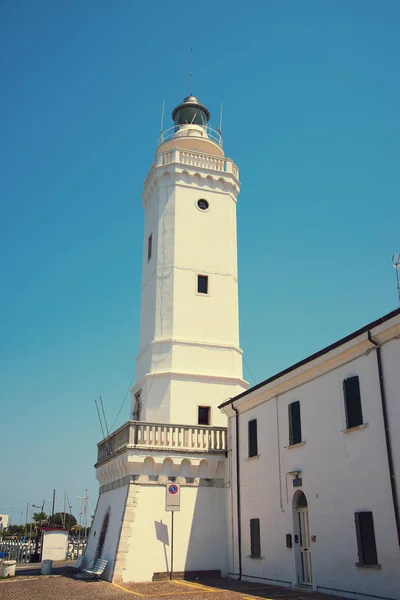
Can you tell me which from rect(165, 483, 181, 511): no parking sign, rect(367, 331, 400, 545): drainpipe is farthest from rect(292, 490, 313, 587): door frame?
rect(165, 483, 181, 511): no parking sign

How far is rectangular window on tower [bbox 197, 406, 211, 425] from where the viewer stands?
25.2 metres

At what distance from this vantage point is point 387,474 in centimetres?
1325

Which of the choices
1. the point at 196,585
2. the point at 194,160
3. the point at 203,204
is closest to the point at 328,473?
the point at 196,585

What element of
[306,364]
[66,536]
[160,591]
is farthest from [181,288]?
[66,536]

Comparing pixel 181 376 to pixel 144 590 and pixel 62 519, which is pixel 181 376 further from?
pixel 62 519

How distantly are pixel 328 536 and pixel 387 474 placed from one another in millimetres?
3221

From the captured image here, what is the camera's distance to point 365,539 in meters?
13.7

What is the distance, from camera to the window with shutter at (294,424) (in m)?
17.6

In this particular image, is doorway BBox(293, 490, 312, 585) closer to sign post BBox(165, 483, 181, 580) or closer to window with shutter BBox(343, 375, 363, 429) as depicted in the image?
window with shutter BBox(343, 375, 363, 429)

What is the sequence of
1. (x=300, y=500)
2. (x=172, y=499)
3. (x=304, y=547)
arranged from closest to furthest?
(x=304, y=547), (x=300, y=500), (x=172, y=499)

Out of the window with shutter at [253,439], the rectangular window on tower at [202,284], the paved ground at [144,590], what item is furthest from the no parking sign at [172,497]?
the rectangular window on tower at [202,284]

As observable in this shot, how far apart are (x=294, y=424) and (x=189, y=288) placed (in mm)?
11253

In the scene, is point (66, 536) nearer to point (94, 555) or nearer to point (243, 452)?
point (94, 555)

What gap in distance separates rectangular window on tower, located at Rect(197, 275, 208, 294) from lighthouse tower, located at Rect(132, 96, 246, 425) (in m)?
0.05
